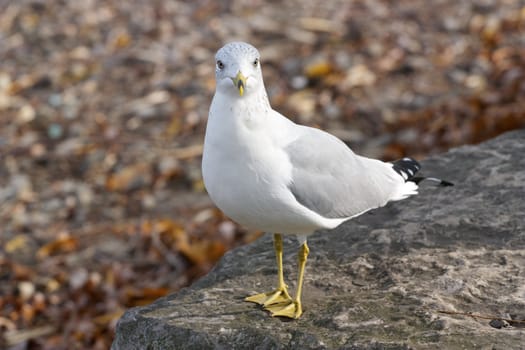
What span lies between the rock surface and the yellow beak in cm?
83

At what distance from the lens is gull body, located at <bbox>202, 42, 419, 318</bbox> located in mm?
2586

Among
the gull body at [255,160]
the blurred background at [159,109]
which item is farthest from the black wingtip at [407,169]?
the blurred background at [159,109]

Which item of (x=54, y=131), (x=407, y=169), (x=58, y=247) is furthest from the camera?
(x=54, y=131)

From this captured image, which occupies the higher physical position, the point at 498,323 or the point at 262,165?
the point at 262,165

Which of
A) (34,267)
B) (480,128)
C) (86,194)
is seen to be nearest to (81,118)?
(86,194)

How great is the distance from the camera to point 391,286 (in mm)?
2936

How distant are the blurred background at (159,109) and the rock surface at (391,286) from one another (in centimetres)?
148

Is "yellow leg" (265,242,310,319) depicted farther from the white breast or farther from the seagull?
the white breast

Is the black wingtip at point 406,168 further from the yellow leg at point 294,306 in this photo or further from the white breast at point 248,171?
the white breast at point 248,171

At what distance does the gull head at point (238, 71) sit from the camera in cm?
254

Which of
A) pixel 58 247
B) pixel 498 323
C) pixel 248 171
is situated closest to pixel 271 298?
pixel 248 171

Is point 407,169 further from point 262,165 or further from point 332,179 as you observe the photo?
point 262,165

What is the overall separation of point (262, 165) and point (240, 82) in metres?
0.28

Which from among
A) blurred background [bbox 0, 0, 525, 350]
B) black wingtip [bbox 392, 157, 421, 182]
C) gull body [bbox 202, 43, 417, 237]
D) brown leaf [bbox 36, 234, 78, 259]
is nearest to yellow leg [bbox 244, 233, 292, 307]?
gull body [bbox 202, 43, 417, 237]
